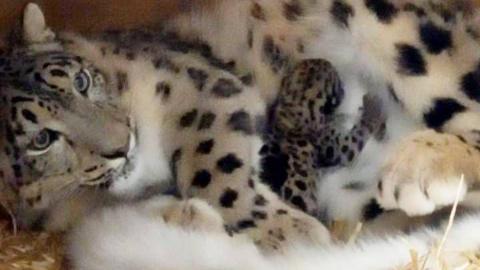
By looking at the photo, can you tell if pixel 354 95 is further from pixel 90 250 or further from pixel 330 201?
pixel 90 250

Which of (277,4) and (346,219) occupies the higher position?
(277,4)

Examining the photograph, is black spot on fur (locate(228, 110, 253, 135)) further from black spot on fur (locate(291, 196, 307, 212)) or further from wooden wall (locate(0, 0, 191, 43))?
wooden wall (locate(0, 0, 191, 43))

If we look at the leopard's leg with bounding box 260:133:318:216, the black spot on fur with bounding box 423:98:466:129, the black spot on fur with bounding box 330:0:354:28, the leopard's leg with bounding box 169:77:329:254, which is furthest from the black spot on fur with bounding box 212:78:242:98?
the black spot on fur with bounding box 423:98:466:129

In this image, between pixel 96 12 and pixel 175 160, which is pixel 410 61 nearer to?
pixel 175 160

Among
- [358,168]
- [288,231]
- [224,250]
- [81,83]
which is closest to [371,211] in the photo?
[358,168]

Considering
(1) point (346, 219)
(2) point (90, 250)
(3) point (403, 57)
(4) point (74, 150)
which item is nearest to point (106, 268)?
(2) point (90, 250)

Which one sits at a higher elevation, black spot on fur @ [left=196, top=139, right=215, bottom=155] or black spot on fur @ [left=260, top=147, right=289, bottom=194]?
black spot on fur @ [left=196, top=139, right=215, bottom=155]
